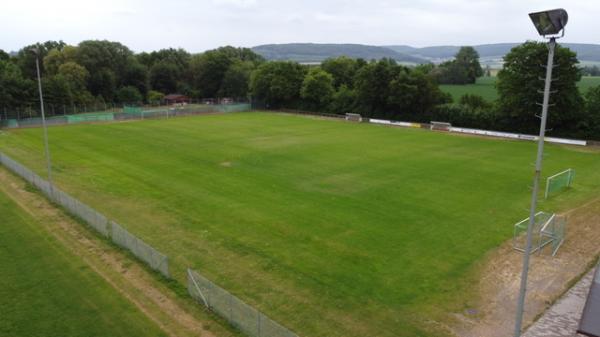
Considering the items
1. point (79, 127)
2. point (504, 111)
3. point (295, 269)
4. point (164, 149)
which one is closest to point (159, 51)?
point (79, 127)

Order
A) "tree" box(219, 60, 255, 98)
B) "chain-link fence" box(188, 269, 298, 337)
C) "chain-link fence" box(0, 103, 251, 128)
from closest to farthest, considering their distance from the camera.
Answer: "chain-link fence" box(188, 269, 298, 337)
"chain-link fence" box(0, 103, 251, 128)
"tree" box(219, 60, 255, 98)

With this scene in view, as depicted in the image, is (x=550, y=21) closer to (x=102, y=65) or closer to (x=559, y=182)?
(x=559, y=182)

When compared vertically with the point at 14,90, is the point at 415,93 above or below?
below

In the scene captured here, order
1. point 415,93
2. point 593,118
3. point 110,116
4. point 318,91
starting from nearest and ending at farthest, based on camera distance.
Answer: point 593,118
point 415,93
point 110,116
point 318,91

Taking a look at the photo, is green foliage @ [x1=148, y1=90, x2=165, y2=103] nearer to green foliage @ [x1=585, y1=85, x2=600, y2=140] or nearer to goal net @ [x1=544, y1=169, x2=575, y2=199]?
green foliage @ [x1=585, y1=85, x2=600, y2=140]

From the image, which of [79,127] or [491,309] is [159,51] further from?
[491,309]

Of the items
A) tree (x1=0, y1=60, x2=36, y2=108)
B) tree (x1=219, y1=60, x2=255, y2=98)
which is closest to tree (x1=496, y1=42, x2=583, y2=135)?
tree (x1=219, y1=60, x2=255, y2=98)

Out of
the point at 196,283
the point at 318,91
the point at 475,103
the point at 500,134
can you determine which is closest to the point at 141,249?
the point at 196,283
